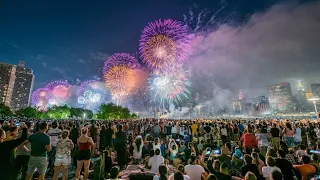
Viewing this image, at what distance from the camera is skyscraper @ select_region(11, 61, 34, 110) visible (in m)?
148

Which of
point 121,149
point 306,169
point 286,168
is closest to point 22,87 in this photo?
point 121,149

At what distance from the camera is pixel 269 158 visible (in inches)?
215

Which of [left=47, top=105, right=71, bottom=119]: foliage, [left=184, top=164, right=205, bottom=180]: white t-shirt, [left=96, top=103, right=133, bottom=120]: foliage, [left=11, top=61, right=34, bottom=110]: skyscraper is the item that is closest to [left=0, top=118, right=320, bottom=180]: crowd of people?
[left=184, top=164, right=205, bottom=180]: white t-shirt

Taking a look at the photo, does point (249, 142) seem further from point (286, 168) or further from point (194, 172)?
point (194, 172)

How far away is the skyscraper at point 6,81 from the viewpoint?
124819 millimetres

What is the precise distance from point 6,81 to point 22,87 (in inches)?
1056

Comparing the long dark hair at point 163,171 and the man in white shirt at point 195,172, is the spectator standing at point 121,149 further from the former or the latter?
the long dark hair at point 163,171

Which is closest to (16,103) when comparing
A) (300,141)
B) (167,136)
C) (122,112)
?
(122,112)

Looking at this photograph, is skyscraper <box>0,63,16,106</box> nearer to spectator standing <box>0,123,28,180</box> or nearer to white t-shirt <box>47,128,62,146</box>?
white t-shirt <box>47,128,62,146</box>

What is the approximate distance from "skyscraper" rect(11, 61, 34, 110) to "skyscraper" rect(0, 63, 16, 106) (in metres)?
20.7

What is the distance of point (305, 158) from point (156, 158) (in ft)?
15.9

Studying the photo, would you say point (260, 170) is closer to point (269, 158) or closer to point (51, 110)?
point (269, 158)

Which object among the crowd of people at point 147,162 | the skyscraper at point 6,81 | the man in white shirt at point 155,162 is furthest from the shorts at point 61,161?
the skyscraper at point 6,81

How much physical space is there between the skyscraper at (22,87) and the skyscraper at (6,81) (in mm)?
20683
